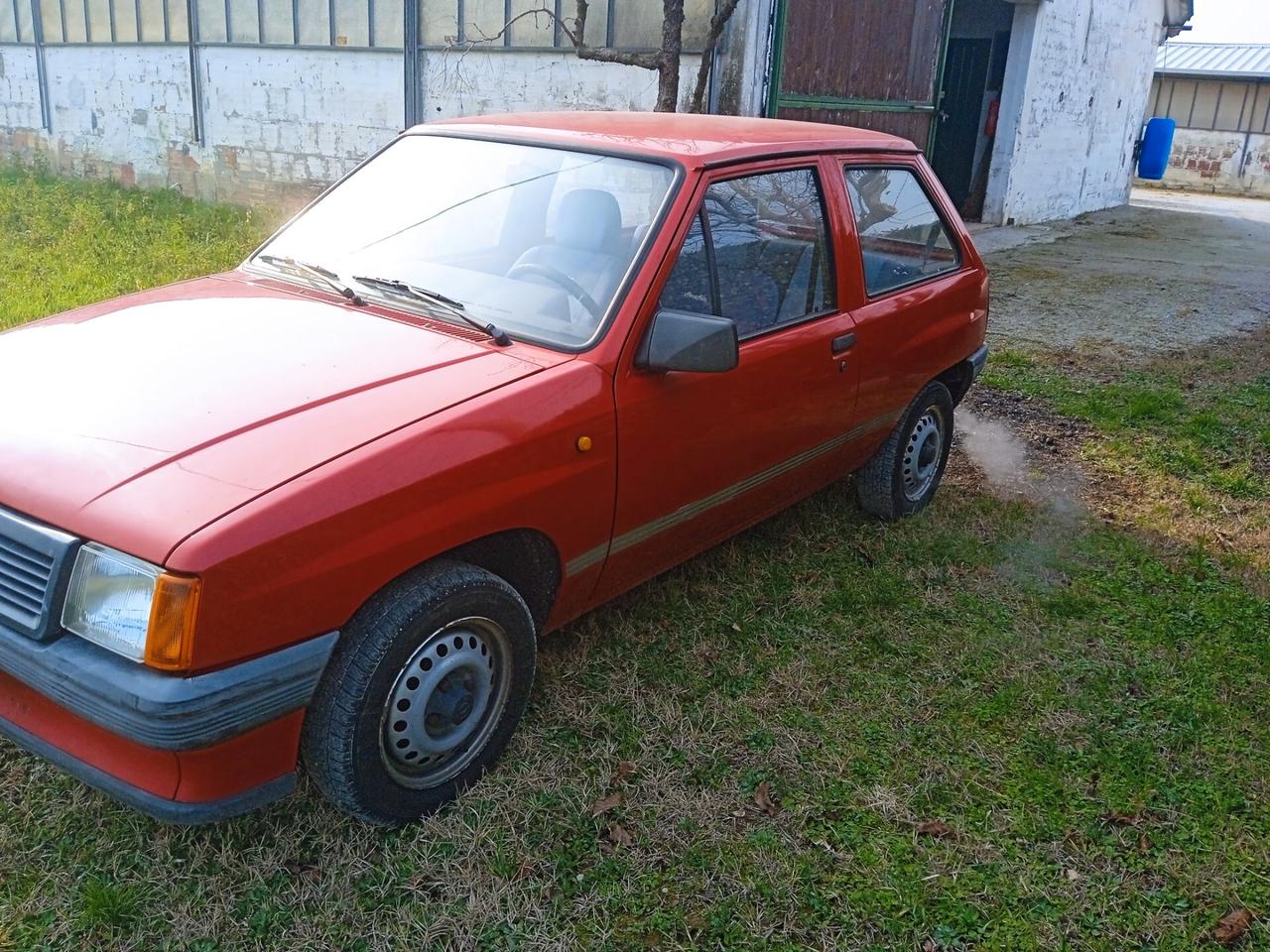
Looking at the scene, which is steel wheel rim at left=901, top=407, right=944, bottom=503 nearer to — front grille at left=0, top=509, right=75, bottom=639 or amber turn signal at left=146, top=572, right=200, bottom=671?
amber turn signal at left=146, top=572, right=200, bottom=671

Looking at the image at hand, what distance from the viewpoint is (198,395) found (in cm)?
260

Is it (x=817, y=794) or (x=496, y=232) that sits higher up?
(x=496, y=232)

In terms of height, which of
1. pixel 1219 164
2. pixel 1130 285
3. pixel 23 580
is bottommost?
pixel 1130 285

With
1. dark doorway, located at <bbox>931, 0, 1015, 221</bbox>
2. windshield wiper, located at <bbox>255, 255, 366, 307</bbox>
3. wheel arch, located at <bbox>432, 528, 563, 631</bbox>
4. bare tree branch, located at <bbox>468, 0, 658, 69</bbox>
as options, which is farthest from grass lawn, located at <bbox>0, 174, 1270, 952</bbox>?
dark doorway, located at <bbox>931, 0, 1015, 221</bbox>

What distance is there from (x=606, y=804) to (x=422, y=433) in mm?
1150

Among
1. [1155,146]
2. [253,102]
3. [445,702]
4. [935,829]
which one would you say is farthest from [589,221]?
[1155,146]

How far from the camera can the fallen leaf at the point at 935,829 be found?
2.91 m

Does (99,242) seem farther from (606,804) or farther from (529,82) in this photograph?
(606,804)

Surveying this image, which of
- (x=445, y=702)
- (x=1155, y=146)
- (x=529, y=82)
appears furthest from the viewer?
(x=1155, y=146)

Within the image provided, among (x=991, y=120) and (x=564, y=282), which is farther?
(x=991, y=120)

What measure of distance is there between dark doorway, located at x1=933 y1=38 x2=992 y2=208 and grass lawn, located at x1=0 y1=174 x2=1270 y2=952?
1212cm

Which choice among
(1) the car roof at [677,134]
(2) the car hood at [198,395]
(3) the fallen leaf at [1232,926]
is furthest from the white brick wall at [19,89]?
(3) the fallen leaf at [1232,926]

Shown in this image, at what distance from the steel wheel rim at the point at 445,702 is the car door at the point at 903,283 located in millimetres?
1910

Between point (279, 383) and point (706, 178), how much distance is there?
1462 millimetres
